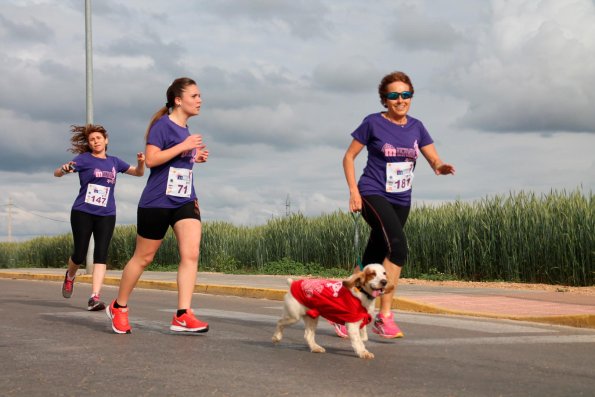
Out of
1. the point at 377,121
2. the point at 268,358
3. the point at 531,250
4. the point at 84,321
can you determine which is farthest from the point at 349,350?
the point at 531,250

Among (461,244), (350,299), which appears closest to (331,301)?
(350,299)

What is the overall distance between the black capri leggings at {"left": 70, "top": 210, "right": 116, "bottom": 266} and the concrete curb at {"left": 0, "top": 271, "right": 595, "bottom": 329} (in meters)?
3.19

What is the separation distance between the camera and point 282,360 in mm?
6340

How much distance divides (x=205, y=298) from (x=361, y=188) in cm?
641

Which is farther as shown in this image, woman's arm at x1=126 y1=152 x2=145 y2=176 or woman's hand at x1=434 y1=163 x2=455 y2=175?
woman's arm at x1=126 y1=152 x2=145 y2=176

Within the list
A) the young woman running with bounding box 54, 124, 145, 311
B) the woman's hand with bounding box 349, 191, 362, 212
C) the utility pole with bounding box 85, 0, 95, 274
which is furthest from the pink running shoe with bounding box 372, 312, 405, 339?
the utility pole with bounding box 85, 0, 95, 274

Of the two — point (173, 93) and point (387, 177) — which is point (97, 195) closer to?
point (173, 93)

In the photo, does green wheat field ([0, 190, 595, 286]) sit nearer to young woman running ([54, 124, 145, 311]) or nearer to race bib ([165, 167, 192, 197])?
young woman running ([54, 124, 145, 311])

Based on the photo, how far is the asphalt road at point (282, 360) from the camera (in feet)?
17.2

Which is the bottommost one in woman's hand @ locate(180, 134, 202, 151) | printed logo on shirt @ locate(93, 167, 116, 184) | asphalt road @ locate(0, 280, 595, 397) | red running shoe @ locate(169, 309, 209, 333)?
asphalt road @ locate(0, 280, 595, 397)

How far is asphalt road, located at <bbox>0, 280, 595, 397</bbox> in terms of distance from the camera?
5234mm

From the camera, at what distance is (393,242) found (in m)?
7.31

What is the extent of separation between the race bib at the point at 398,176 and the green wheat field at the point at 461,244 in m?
8.75

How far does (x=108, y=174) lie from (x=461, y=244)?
921 cm
